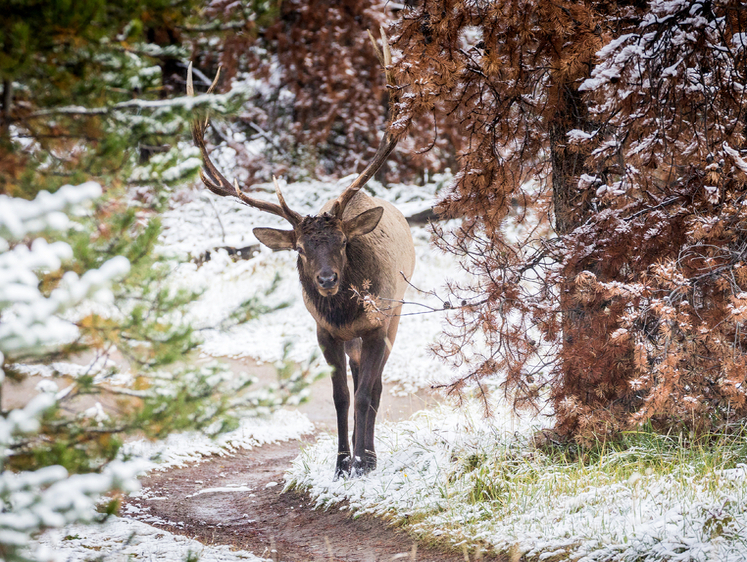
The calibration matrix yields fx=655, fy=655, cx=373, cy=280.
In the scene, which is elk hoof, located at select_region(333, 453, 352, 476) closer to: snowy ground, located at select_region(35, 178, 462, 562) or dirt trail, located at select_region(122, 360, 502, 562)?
A: dirt trail, located at select_region(122, 360, 502, 562)

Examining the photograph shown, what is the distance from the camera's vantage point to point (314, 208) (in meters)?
15.5

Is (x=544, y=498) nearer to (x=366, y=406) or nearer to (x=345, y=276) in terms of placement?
(x=366, y=406)

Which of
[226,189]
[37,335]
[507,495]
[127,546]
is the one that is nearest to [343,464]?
[507,495]

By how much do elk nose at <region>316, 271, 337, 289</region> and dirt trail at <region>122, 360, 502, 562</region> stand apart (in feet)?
5.95

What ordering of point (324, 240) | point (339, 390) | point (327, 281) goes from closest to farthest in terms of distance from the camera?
point (327, 281) < point (324, 240) < point (339, 390)

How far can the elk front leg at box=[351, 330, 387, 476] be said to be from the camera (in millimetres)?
5734

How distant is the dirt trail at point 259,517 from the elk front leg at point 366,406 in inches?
21.4

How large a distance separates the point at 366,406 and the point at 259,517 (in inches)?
51.2

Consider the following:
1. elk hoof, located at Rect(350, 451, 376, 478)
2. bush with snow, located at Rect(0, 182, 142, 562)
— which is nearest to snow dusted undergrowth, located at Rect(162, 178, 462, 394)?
elk hoof, located at Rect(350, 451, 376, 478)

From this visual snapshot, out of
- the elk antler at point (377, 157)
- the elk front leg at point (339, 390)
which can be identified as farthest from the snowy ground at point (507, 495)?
the elk antler at point (377, 157)

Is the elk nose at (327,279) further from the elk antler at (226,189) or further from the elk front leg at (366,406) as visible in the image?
the elk front leg at (366,406)

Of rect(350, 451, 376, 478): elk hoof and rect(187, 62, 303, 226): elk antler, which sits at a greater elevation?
rect(187, 62, 303, 226): elk antler

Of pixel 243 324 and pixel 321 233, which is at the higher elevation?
pixel 321 233

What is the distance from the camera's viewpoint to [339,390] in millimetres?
6070
